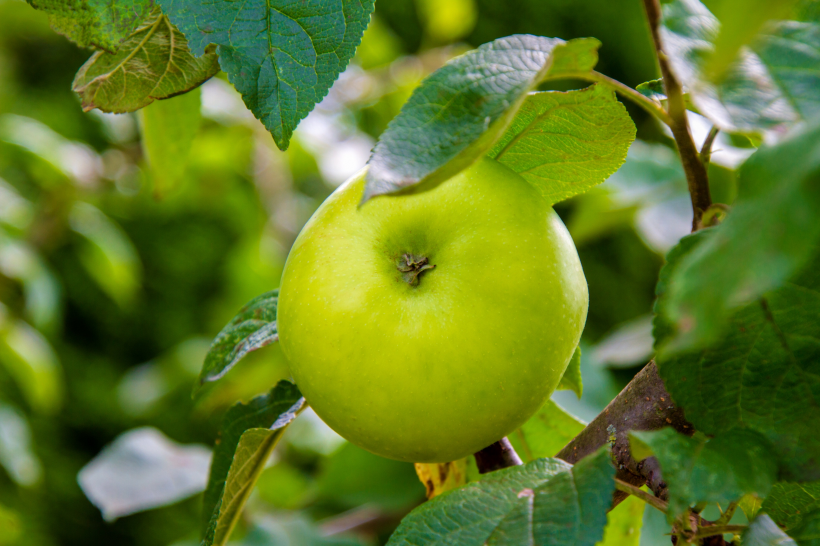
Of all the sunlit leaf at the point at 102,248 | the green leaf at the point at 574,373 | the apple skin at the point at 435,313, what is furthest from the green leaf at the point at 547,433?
the sunlit leaf at the point at 102,248

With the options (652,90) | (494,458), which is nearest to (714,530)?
(494,458)

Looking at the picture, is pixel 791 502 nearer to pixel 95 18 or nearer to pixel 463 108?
pixel 463 108

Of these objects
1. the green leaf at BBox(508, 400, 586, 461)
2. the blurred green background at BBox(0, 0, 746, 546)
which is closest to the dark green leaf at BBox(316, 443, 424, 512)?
the blurred green background at BBox(0, 0, 746, 546)

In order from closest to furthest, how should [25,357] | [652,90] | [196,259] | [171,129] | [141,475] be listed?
[652,90]
[171,129]
[141,475]
[25,357]
[196,259]

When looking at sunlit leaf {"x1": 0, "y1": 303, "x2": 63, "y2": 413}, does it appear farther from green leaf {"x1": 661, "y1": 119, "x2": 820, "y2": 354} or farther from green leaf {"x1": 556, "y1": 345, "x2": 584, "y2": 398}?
green leaf {"x1": 661, "y1": 119, "x2": 820, "y2": 354}

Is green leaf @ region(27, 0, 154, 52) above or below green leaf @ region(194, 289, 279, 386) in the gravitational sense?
above
